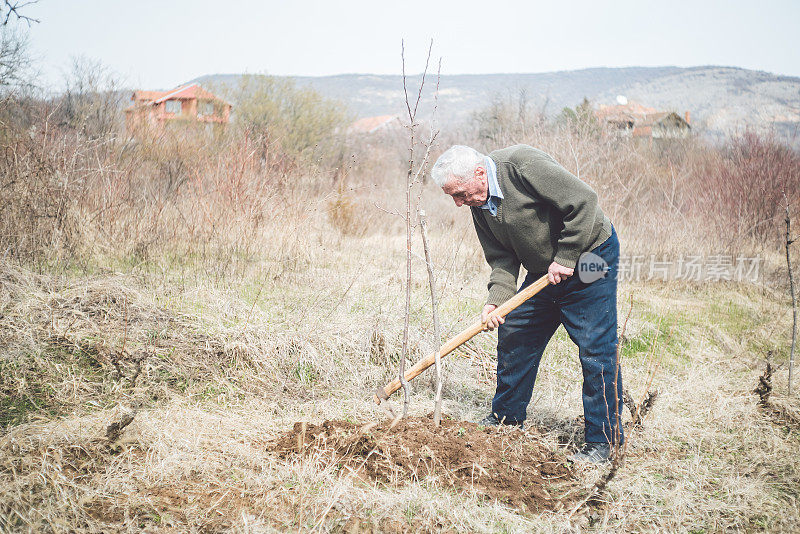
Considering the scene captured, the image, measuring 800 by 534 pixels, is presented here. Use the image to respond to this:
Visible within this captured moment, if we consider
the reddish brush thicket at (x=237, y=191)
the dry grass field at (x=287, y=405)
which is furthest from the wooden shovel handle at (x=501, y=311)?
the reddish brush thicket at (x=237, y=191)

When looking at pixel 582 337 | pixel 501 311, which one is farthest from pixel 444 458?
pixel 582 337

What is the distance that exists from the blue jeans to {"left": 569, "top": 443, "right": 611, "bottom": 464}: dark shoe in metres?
0.04

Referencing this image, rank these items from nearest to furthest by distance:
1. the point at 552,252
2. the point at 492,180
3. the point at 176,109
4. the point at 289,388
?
the point at 492,180, the point at 552,252, the point at 289,388, the point at 176,109

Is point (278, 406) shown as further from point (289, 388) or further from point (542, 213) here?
point (542, 213)

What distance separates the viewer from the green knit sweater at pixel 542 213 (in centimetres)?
265

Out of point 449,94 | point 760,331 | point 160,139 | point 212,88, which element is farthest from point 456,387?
point 449,94

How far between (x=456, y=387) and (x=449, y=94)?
76602mm

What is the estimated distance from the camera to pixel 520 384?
318cm

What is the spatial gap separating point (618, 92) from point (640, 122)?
23674 millimetres

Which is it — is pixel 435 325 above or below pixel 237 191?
below


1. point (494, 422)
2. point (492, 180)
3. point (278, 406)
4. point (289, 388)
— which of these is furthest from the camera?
point (289, 388)

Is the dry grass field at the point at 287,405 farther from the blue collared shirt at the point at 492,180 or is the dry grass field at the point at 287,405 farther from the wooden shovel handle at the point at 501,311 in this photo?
the blue collared shirt at the point at 492,180

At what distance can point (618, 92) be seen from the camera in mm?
34062

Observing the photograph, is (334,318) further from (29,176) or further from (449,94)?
(449,94)
